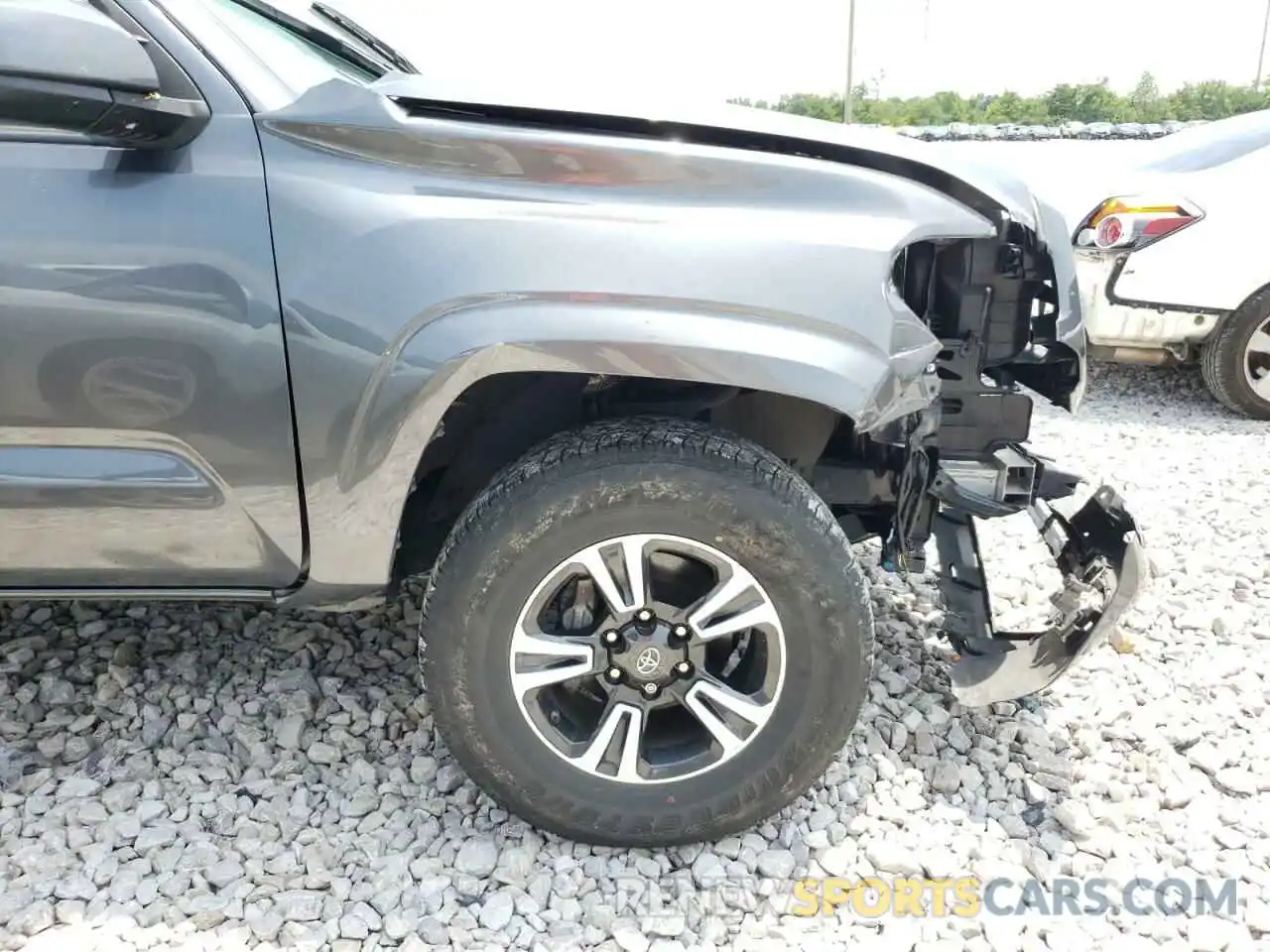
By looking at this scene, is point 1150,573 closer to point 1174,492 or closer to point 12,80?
point 1174,492

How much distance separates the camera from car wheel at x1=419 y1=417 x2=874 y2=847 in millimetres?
1847

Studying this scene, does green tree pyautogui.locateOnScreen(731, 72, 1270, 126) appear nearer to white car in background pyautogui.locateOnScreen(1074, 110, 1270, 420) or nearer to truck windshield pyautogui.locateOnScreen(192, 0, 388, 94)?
white car in background pyautogui.locateOnScreen(1074, 110, 1270, 420)

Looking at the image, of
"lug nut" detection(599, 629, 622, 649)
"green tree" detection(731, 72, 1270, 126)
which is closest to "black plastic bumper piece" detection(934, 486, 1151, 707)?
"lug nut" detection(599, 629, 622, 649)

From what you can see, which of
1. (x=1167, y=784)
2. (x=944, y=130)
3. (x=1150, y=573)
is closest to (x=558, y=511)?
(x=1150, y=573)

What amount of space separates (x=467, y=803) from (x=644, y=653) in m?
0.61

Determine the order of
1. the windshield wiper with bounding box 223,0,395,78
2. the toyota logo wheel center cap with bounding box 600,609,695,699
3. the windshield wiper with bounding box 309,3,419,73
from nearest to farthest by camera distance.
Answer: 1. the toyota logo wheel center cap with bounding box 600,609,695,699
2. the windshield wiper with bounding box 223,0,395,78
3. the windshield wiper with bounding box 309,3,419,73

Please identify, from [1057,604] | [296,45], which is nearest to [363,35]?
Answer: [296,45]

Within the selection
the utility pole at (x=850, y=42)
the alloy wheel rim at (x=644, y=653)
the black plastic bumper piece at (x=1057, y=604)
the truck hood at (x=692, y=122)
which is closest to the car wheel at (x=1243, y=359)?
the black plastic bumper piece at (x=1057, y=604)

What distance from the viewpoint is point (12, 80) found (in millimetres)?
1528

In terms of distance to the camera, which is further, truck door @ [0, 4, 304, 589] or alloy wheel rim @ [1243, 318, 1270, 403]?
alloy wheel rim @ [1243, 318, 1270, 403]

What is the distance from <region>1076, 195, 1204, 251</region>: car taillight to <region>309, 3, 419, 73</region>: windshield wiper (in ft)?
10.8

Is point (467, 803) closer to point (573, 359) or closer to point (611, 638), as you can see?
point (611, 638)

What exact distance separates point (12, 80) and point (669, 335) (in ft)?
3.77

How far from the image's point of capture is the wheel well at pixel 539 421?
200 centimetres
